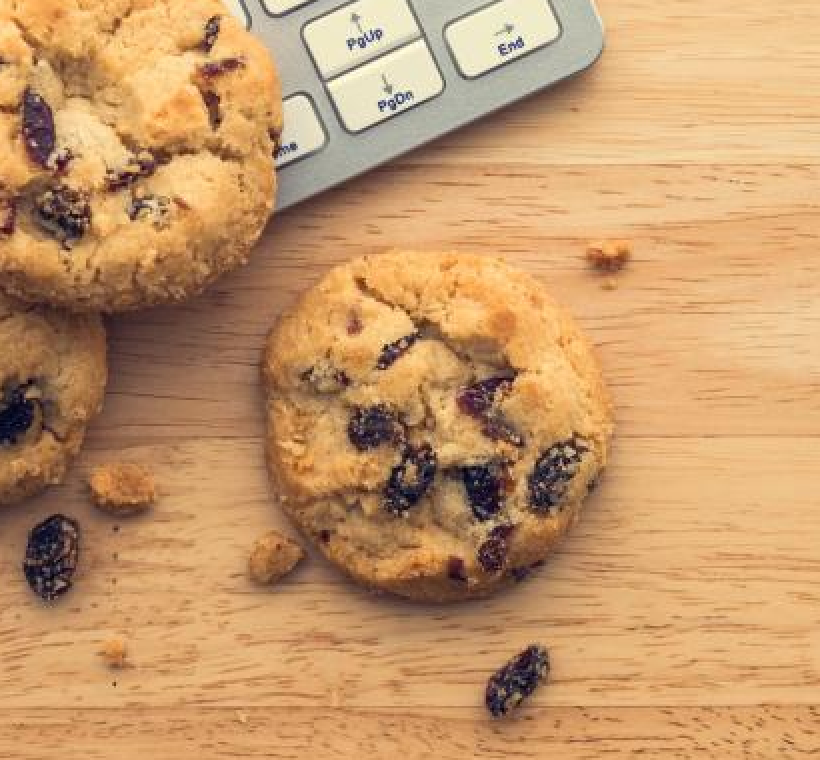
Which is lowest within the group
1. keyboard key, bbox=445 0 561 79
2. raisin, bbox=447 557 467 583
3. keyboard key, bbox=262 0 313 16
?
raisin, bbox=447 557 467 583

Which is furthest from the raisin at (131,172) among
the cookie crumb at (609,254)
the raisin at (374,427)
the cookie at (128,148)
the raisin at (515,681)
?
the raisin at (515,681)

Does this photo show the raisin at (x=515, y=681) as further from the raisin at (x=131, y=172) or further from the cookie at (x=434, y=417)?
the raisin at (x=131, y=172)

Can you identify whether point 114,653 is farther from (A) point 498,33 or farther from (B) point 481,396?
(A) point 498,33

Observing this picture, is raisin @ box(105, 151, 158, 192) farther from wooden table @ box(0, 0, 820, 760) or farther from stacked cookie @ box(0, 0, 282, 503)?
wooden table @ box(0, 0, 820, 760)

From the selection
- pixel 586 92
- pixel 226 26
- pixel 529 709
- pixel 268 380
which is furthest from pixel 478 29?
pixel 529 709

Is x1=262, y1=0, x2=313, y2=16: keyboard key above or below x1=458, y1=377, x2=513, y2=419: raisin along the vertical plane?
above

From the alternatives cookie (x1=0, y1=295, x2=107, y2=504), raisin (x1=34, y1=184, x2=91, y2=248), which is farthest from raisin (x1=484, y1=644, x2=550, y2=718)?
raisin (x1=34, y1=184, x2=91, y2=248)

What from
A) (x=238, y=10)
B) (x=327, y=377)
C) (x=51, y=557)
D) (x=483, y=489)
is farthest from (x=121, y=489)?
(x=238, y=10)
